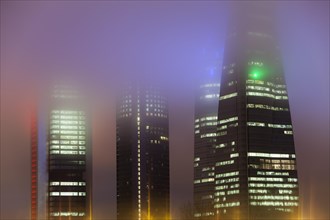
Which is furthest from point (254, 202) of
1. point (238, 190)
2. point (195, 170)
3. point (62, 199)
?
point (62, 199)

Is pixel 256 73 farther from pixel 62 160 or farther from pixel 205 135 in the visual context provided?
pixel 62 160

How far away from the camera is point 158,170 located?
161000 mm

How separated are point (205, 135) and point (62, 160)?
22.6 m

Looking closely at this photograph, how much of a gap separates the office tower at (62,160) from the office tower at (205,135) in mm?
16913

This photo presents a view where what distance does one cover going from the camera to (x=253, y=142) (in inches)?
5723

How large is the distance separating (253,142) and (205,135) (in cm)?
1066

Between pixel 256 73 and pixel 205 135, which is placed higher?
pixel 256 73

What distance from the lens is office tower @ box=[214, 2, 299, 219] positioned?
14488cm

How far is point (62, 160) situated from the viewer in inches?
5679

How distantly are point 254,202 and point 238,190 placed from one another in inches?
111

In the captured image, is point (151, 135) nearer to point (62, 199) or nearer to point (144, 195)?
point (144, 195)

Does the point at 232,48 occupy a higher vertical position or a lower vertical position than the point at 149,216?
higher

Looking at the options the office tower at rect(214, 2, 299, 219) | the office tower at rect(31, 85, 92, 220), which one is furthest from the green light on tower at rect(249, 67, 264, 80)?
the office tower at rect(31, 85, 92, 220)

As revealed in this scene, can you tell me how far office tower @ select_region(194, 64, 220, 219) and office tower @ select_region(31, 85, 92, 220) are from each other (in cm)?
1691
